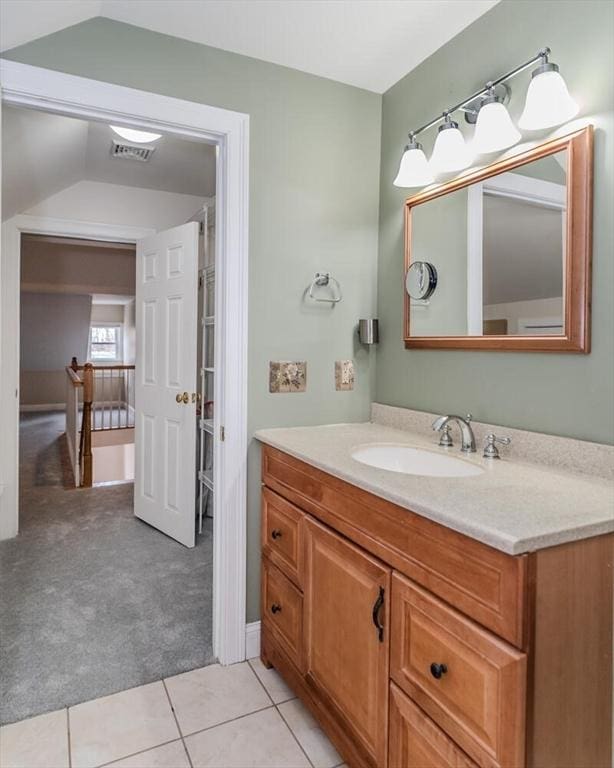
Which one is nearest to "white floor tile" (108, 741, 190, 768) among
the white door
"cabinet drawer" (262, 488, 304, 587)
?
"cabinet drawer" (262, 488, 304, 587)

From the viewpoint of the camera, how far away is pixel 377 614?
125 centimetres

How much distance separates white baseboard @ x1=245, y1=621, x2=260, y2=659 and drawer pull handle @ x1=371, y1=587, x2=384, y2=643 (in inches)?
37.2

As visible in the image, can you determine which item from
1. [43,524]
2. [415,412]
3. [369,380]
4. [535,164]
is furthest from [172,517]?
[535,164]

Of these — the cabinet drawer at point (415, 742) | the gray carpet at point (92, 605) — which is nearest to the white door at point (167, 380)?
the gray carpet at point (92, 605)

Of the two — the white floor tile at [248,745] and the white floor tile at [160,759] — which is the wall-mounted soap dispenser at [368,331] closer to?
the white floor tile at [248,745]

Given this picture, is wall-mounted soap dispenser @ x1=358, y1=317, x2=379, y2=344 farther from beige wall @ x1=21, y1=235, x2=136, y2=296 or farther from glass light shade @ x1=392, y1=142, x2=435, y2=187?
beige wall @ x1=21, y1=235, x2=136, y2=296

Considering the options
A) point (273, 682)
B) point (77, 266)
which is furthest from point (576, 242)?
point (77, 266)

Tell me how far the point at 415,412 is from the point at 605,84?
3.94 feet

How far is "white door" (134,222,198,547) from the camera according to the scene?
3.11m

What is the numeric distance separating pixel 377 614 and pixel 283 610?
0.62 m

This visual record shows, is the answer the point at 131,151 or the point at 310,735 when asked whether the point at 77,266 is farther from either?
the point at 310,735

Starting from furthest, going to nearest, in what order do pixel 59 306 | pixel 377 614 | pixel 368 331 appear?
pixel 59 306, pixel 368 331, pixel 377 614

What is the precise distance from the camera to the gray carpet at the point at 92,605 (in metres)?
1.89

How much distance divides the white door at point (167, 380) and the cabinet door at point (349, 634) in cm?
171
